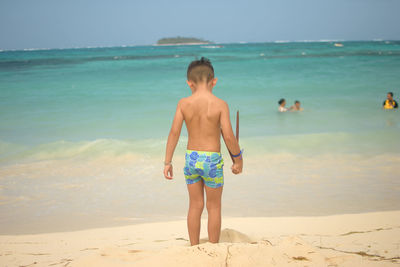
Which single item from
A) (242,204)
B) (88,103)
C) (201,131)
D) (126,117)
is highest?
(88,103)

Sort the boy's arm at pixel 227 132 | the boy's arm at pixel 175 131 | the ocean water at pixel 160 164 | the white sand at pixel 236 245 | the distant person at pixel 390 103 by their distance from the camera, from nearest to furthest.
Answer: the white sand at pixel 236 245 → the boy's arm at pixel 227 132 → the boy's arm at pixel 175 131 → the ocean water at pixel 160 164 → the distant person at pixel 390 103

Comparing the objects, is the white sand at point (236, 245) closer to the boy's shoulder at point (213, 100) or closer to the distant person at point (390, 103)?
the boy's shoulder at point (213, 100)

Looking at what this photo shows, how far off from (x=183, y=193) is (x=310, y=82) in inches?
641

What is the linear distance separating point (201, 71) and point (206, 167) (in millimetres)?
727

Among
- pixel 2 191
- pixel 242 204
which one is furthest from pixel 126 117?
pixel 242 204

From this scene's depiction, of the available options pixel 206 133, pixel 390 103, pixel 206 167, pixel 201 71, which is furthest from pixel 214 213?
pixel 390 103

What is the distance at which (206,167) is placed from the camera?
2.72 meters

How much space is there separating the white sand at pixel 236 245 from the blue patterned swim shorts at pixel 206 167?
480mm

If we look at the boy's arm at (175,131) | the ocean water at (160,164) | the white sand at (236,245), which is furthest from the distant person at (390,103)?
the boy's arm at (175,131)

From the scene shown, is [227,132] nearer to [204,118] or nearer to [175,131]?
Answer: [204,118]

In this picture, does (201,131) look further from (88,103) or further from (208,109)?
(88,103)

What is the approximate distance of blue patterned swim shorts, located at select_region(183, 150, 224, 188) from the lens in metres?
2.72

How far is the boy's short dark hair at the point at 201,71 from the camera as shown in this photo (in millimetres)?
2746

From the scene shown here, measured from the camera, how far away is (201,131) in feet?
8.96
